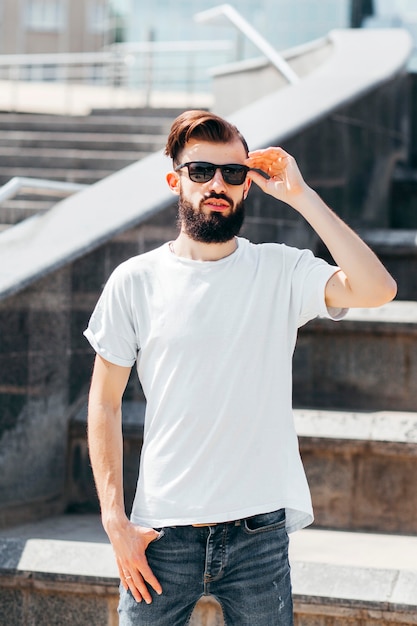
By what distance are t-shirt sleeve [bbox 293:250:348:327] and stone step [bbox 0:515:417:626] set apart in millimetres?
1201

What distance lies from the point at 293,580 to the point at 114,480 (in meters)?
1.17

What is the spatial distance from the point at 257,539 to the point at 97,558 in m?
1.34

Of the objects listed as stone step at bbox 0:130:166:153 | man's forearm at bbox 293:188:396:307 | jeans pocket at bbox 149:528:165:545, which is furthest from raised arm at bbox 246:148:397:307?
stone step at bbox 0:130:166:153

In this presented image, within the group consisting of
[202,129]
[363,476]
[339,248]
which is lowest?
[363,476]

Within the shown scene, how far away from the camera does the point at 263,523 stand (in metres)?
2.57

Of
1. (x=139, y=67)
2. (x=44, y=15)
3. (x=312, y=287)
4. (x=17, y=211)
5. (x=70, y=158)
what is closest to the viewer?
(x=312, y=287)

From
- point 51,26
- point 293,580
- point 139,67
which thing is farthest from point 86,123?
point 51,26

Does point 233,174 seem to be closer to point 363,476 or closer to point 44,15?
point 363,476

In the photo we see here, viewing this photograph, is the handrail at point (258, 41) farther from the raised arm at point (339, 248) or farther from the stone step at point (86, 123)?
the raised arm at point (339, 248)

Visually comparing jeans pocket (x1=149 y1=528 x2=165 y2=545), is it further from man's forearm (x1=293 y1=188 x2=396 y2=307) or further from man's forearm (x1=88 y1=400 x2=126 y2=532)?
man's forearm (x1=293 y1=188 x2=396 y2=307)

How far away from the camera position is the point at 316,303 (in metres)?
2.65

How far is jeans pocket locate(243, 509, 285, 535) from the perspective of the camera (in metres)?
2.55

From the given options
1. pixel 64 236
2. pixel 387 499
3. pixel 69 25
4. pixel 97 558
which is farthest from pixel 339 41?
pixel 69 25

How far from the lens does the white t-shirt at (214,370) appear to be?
254cm
